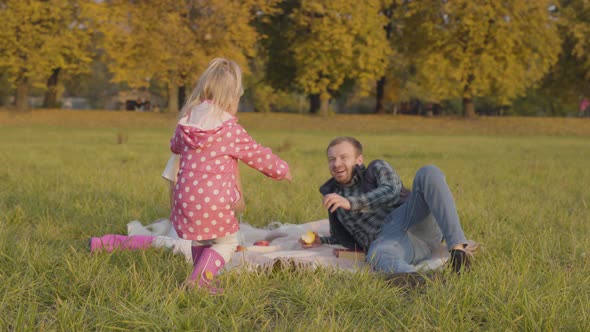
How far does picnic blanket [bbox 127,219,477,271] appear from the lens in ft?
14.2

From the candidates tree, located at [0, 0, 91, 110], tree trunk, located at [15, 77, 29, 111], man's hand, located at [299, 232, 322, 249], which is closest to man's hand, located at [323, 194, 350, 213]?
man's hand, located at [299, 232, 322, 249]

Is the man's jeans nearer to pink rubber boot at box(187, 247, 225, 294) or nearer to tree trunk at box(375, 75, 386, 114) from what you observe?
pink rubber boot at box(187, 247, 225, 294)

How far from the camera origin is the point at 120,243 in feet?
15.1

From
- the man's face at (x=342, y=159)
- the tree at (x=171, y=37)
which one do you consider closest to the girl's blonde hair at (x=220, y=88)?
the man's face at (x=342, y=159)

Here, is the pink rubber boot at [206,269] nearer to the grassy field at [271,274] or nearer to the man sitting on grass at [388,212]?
the grassy field at [271,274]

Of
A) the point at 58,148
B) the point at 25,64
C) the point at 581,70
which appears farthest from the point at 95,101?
the point at 58,148

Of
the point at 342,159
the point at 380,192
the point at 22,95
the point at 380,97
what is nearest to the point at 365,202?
the point at 380,192

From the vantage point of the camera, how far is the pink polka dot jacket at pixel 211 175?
3.79m

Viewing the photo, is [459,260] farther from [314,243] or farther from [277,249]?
[277,249]

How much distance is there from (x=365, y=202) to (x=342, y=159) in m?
0.38

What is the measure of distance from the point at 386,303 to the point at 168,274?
4.39ft

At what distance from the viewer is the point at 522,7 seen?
3409 cm

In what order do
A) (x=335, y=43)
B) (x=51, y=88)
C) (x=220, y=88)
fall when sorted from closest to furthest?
1. (x=220, y=88)
2. (x=335, y=43)
3. (x=51, y=88)

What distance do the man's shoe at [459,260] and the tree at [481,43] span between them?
30584 millimetres
